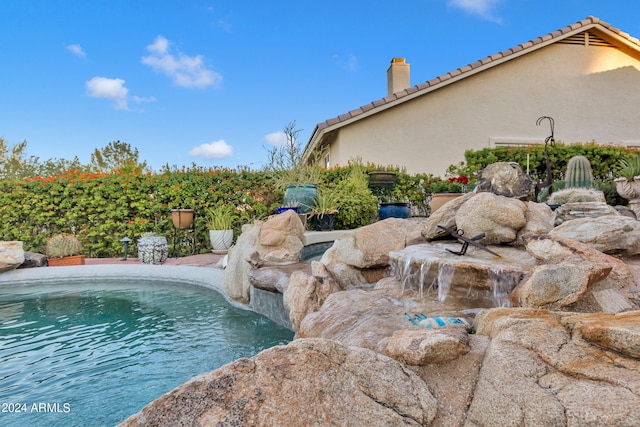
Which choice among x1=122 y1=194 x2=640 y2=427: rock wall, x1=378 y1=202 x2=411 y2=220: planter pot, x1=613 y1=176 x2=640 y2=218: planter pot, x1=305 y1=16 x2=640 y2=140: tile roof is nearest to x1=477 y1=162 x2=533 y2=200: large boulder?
x1=378 y1=202 x2=411 y2=220: planter pot

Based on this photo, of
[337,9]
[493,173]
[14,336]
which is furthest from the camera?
[337,9]

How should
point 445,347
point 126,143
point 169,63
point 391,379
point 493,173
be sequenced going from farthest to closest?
point 126,143
point 169,63
point 493,173
point 445,347
point 391,379

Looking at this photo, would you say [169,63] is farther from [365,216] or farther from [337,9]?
[365,216]

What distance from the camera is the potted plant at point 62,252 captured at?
826cm

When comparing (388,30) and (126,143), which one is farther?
(126,143)

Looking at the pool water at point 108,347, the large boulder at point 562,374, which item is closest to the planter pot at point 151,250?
the pool water at point 108,347

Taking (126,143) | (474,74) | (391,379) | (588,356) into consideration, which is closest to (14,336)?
(391,379)

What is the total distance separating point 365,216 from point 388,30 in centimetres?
710

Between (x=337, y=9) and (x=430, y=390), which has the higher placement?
(x=337, y=9)

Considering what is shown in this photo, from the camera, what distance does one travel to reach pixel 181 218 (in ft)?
28.4

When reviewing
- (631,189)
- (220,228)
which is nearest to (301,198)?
(220,228)

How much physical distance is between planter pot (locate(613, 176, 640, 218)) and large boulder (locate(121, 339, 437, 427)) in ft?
25.2

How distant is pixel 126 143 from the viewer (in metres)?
30.5

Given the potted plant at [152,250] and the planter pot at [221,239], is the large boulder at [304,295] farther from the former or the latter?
the planter pot at [221,239]
